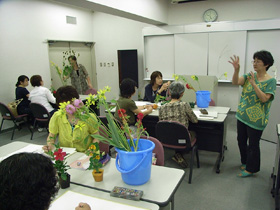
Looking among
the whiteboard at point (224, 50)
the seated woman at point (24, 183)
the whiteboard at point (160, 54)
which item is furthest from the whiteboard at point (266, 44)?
the seated woman at point (24, 183)

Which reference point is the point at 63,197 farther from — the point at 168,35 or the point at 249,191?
the point at 168,35

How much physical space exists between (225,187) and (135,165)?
171 centimetres

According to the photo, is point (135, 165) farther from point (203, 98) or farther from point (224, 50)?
point (224, 50)

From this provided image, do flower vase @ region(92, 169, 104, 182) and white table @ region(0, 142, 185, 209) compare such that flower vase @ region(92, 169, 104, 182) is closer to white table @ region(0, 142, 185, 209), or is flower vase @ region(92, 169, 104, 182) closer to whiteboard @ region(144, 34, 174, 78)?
white table @ region(0, 142, 185, 209)

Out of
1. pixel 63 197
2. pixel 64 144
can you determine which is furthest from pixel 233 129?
pixel 63 197

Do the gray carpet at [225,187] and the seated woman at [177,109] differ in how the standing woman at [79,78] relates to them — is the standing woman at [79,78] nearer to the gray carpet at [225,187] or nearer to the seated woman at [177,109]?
the gray carpet at [225,187]

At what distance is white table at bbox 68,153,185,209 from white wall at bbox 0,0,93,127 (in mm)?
4212

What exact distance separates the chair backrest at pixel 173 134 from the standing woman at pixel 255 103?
0.66 m

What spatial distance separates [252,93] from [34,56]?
477 centimetres

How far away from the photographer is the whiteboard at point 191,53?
5686 mm

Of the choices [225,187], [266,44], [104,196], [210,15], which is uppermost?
[210,15]

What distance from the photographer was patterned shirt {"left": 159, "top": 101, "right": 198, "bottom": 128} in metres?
2.79

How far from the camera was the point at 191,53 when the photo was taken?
5.84m

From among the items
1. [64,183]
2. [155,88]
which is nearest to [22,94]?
[155,88]
